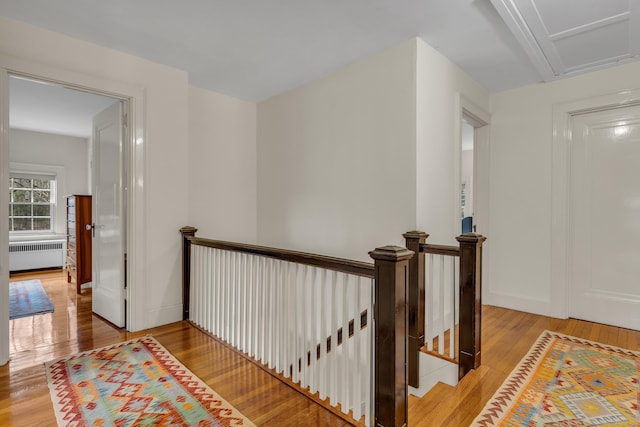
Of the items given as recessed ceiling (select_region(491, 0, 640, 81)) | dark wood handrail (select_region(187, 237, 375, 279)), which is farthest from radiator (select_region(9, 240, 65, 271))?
recessed ceiling (select_region(491, 0, 640, 81))

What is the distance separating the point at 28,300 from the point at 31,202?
2.77 m

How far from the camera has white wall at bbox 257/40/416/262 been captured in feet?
8.57

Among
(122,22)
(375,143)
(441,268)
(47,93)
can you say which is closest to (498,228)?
(441,268)

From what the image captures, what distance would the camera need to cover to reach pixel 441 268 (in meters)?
2.39

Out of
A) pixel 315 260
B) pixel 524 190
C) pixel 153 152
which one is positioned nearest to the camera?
pixel 315 260

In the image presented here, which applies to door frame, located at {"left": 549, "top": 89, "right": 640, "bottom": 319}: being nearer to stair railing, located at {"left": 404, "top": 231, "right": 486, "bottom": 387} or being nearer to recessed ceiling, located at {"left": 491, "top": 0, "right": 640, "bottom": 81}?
recessed ceiling, located at {"left": 491, "top": 0, "right": 640, "bottom": 81}

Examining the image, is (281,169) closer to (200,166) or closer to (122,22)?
(200,166)

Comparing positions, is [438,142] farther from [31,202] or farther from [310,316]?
[31,202]

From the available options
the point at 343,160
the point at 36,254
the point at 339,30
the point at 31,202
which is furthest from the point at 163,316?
the point at 31,202

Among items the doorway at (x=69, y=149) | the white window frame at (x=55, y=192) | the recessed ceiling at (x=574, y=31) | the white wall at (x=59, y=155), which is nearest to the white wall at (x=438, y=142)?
the recessed ceiling at (x=574, y=31)

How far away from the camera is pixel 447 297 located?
2840 mm

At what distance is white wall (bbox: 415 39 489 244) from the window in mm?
6436

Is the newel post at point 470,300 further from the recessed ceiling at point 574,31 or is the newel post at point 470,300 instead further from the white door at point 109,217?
the white door at point 109,217

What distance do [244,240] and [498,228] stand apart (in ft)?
9.89
